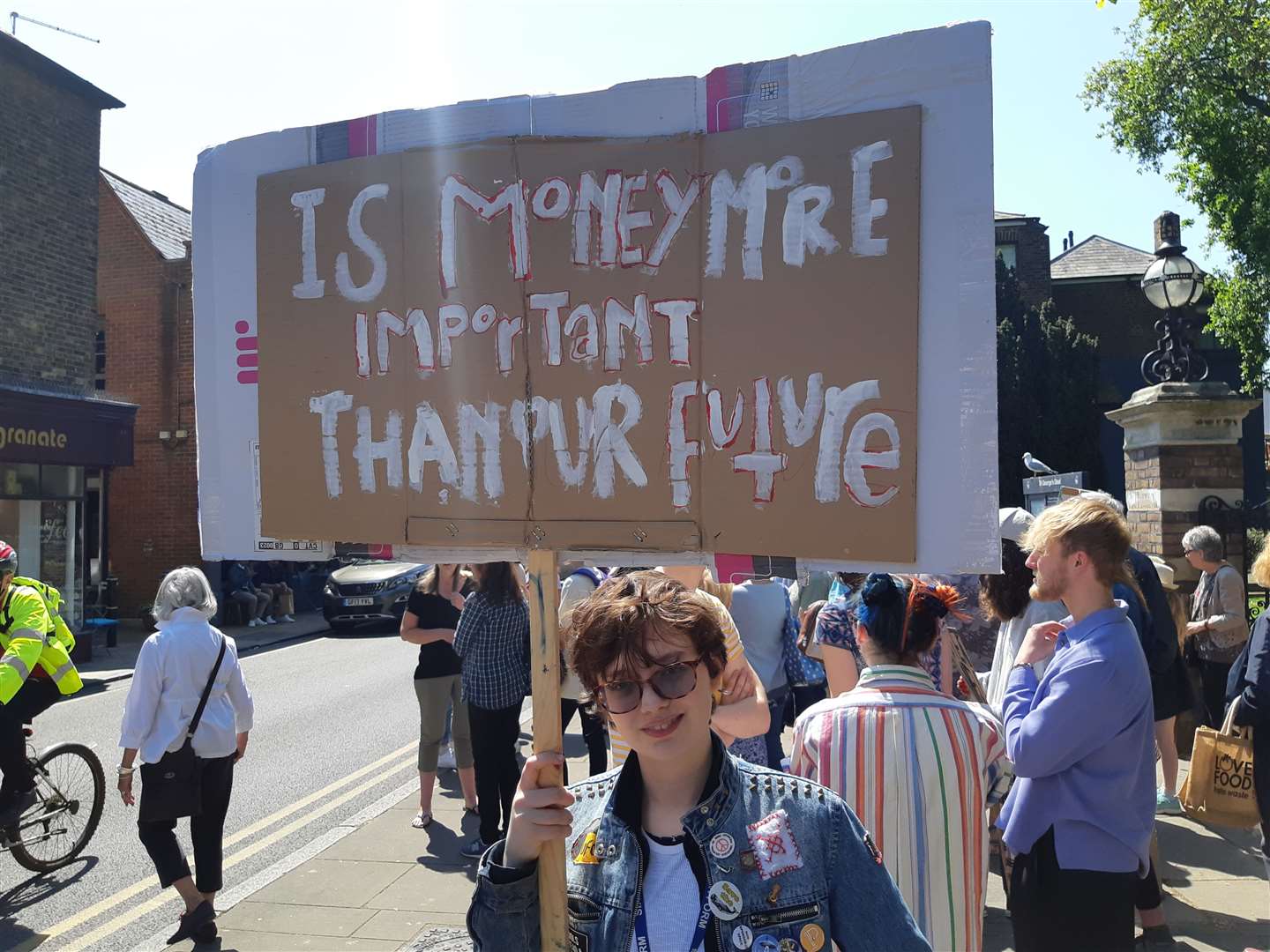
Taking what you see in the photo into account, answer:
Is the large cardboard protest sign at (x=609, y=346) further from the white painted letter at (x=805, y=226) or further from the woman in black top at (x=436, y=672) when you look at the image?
the woman in black top at (x=436, y=672)

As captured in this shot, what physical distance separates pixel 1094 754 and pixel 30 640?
537 cm

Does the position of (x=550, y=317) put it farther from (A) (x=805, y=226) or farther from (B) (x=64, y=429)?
(B) (x=64, y=429)

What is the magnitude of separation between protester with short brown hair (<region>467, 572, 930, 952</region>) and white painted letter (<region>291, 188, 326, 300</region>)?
105 cm

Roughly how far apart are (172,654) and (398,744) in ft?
15.8

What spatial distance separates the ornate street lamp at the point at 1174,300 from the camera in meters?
8.55

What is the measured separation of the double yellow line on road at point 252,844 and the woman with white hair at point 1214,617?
6.10 meters

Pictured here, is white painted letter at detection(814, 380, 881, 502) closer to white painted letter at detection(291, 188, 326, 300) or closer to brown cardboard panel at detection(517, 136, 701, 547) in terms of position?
brown cardboard panel at detection(517, 136, 701, 547)

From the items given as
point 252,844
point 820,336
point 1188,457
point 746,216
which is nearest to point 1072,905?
point 820,336

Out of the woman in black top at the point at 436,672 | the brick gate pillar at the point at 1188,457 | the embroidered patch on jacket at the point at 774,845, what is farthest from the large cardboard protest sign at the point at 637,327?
the brick gate pillar at the point at 1188,457

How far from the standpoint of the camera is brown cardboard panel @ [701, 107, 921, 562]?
210 centimetres

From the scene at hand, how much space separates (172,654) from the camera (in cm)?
528

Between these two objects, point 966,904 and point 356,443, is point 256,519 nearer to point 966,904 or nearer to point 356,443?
point 356,443

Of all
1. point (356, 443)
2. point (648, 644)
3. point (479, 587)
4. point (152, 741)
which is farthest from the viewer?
point (479, 587)

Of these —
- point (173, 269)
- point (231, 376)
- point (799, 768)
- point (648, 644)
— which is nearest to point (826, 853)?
point (648, 644)
